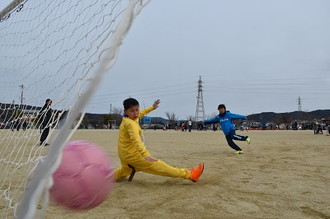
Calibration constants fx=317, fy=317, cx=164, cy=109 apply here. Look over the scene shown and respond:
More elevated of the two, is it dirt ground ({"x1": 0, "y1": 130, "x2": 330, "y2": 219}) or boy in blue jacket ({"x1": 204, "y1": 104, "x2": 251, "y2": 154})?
boy in blue jacket ({"x1": 204, "y1": 104, "x2": 251, "y2": 154})

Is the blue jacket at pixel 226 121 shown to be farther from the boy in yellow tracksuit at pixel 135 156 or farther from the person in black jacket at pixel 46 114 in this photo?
the person in black jacket at pixel 46 114

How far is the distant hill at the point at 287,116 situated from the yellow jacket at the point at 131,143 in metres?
74.6

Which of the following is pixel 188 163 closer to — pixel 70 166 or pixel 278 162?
pixel 278 162

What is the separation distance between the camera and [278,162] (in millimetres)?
6000

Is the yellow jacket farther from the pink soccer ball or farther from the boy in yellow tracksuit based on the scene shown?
the pink soccer ball

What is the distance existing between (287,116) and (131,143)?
79.6m

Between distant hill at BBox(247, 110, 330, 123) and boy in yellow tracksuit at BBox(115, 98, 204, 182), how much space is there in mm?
74537

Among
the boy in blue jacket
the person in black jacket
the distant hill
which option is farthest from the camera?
the distant hill

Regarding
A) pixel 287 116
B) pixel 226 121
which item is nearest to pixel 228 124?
pixel 226 121

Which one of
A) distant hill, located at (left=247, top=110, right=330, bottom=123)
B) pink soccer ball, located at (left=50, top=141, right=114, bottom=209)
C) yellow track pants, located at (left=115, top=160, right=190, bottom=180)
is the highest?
distant hill, located at (left=247, top=110, right=330, bottom=123)

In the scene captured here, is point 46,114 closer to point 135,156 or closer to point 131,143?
point 131,143

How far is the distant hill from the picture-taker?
246 feet

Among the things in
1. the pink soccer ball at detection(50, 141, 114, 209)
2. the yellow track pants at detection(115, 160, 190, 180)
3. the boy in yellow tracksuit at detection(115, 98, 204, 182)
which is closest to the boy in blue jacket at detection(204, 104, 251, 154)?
the boy in yellow tracksuit at detection(115, 98, 204, 182)

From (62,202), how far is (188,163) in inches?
172
